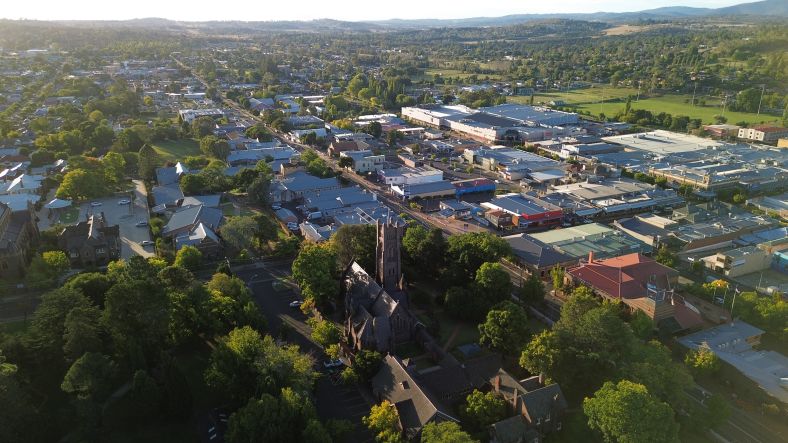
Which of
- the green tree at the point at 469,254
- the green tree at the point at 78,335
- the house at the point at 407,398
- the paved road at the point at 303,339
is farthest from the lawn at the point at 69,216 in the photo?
the house at the point at 407,398

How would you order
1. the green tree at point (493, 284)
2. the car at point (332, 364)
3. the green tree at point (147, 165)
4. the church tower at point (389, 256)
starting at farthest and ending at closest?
the green tree at point (147, 165) < the green tree at point (493, 284) < the church tower at point (389, 256) < the car at point (332, 364)

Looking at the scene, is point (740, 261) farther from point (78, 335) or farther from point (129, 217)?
point (129, 217)

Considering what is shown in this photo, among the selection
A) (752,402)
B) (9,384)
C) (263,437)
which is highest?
(9,384)

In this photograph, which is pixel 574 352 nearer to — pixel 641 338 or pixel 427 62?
pixel 641 338

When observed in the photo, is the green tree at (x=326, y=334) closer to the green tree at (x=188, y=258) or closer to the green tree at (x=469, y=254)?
the green tree at (x=469, y=254)

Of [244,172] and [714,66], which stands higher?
[714,66]

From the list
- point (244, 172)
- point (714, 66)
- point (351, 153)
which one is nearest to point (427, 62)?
point (714, 66)

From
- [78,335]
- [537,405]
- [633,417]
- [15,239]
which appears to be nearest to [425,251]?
[537,405]
